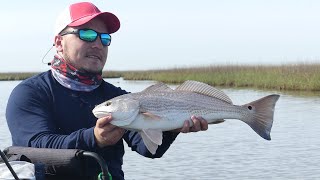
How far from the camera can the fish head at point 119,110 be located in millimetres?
3699

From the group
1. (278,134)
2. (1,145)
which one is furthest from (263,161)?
(1,145)

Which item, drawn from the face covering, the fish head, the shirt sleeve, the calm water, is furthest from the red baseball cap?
the calm water

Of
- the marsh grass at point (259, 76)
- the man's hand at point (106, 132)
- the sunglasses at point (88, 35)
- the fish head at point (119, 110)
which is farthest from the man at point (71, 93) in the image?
the marsh grass at point (259, 76)

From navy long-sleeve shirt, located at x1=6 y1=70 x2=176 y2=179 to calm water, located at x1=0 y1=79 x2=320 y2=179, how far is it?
7.55m

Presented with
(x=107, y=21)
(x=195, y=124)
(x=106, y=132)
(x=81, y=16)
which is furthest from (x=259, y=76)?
(x=106, y=132)

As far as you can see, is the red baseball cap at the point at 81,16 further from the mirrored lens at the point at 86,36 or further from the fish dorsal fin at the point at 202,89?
the fish dorsal fin at the point at 202,89

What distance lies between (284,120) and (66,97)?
55.0ft

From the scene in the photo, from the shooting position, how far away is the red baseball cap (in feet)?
13.9

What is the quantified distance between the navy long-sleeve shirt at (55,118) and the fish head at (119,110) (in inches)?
7.9

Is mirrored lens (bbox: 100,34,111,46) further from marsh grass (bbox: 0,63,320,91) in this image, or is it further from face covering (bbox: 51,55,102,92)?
marsh grass (bbox: 0,63,320,91)

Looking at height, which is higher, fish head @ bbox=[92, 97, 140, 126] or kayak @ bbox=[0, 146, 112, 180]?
fish head @ bbox=[92, 97, 140, 126]

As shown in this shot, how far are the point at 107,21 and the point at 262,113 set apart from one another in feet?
3.36

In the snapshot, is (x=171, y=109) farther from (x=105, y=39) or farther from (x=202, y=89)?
(x=105, y=39)

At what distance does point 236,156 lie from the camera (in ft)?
45.4
